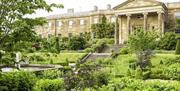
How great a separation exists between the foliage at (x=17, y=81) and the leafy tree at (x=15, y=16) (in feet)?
7.33

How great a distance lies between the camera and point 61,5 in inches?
542

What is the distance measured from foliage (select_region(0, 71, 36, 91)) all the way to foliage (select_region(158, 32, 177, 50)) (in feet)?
113

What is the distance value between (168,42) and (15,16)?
37.5 meters

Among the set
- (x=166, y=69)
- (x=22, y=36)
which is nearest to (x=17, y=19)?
(x=22, y=36)

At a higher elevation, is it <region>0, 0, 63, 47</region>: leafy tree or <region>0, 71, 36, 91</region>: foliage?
<region>0, 0, 63, 47</region>: leafy tree

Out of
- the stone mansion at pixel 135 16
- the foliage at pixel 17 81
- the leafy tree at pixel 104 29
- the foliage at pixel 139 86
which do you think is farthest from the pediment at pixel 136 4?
the foliage at pixel 17 81

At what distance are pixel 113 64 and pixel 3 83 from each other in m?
24.5

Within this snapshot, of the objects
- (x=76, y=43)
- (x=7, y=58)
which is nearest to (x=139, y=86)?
(x=7, y=58)

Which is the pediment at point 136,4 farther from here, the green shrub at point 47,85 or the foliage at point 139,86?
the green shrub at point 47,85

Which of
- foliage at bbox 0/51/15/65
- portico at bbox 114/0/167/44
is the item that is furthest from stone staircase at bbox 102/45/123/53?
foliage at bbox 0/51/15/65

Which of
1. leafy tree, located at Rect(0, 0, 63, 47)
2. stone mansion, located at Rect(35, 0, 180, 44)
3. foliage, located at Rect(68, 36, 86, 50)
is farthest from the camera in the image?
foliage, located at Rect(68, 36, 86, 50)

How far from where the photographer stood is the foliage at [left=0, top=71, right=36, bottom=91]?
14.3 metres

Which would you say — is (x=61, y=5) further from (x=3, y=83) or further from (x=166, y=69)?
(x=166, y=69)

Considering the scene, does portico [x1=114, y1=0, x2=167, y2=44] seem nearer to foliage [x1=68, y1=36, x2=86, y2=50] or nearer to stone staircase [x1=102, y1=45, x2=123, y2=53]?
stone staircase [x1=102, y1=45, x2=123, y2=53]
